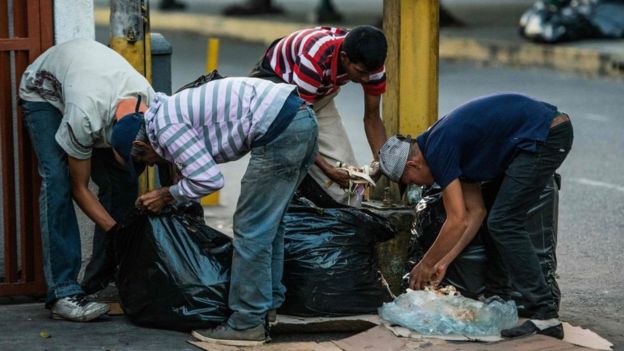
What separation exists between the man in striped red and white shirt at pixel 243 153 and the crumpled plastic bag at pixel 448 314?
567 mm

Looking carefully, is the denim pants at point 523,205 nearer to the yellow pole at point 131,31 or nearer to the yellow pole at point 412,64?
the yellow pole at point 412,64

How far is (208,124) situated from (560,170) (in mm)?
4977

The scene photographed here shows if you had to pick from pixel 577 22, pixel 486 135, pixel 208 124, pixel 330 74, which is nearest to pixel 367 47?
pixel 330 74

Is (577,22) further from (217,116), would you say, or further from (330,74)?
(217,116)

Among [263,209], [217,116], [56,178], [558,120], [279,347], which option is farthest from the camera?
[56,178]

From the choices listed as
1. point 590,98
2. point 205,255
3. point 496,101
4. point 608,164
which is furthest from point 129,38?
point 590,98

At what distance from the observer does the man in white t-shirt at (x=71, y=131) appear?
5.11 metres

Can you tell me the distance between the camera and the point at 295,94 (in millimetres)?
5062

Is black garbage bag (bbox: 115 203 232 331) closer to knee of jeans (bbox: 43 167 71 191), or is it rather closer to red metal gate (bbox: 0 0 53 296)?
knee of jeans (bbox: 43 167 71 191)

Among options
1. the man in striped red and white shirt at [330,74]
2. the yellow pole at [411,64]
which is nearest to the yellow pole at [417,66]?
the yellow pole at [411,64]

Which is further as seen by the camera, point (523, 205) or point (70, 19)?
point (70, 19)

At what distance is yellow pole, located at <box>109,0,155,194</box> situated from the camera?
562 cm

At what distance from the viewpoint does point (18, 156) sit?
5645mm

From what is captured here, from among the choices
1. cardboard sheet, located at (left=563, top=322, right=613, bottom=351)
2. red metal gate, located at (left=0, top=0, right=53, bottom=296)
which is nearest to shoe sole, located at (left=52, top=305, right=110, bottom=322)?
red metal gate, located at (left=0, top=0, right=53, bottom=296)
